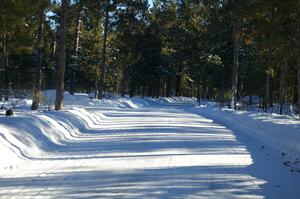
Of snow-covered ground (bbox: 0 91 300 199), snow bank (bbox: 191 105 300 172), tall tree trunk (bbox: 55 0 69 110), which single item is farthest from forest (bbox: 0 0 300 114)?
snow-covered ground (bbox: 0 91 300 199)

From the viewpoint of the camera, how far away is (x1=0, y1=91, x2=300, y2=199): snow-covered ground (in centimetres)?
877

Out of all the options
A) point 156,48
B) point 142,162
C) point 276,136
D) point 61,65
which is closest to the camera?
point 142,162

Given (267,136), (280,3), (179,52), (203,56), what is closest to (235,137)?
(267,136)

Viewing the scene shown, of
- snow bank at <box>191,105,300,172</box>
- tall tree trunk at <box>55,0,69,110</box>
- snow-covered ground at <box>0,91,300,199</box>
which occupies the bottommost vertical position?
snow-covered ground at <box>0,91,300,199</box>

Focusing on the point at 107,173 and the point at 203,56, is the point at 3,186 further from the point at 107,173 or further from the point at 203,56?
the point at 203,56

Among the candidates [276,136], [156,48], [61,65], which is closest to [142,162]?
[276,136]

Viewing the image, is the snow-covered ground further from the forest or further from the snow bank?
the forest

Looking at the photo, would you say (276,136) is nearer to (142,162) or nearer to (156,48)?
(142,162)

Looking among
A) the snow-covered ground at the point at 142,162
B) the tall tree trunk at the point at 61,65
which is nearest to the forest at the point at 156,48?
the tall tree trunk at the point at 61,65

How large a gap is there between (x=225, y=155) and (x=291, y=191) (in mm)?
4544

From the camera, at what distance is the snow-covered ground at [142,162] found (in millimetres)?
8766

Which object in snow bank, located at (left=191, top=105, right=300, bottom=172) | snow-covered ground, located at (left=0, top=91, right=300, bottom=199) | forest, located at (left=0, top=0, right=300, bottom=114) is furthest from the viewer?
forest, located at (left=0, top=0, right=300, bottom=114)

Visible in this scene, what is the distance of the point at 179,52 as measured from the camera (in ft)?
224

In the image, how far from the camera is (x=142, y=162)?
11844 millimetres
